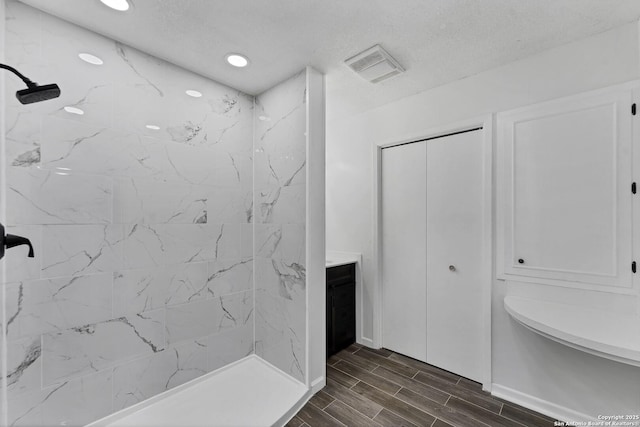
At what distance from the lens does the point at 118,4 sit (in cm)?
153

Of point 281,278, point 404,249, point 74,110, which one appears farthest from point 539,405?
point 74,110

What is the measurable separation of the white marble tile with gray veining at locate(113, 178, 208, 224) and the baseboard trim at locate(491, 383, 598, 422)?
2.67 metres

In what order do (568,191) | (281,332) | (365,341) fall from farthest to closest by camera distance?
(365,341) → (281,332) → (568,191)

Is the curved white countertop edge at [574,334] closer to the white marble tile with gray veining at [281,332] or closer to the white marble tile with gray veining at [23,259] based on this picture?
the white marble tile with gray veining at [281,332]

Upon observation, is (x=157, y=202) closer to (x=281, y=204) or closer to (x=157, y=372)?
(x=281, y=204)

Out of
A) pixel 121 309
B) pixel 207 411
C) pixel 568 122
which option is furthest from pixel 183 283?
pixel 568 122

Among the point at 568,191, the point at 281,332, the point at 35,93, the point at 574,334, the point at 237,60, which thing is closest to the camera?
the point at 35,93

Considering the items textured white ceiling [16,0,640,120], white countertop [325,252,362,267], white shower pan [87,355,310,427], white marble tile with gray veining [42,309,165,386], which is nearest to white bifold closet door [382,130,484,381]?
white countertop [325,252,362,267]

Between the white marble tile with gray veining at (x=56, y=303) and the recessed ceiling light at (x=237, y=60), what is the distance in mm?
1743

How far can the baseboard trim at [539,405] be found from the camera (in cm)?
175

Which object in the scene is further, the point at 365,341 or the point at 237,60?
the point at 365,341

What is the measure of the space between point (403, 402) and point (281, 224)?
1659 millimetres

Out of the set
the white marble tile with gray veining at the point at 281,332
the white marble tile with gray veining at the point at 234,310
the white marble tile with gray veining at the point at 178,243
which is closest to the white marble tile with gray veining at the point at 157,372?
the white marble tile with gray veining at the point at 234,310

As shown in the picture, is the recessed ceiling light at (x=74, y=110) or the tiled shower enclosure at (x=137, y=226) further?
the recessed ceiling light at (x=74, y=110)
